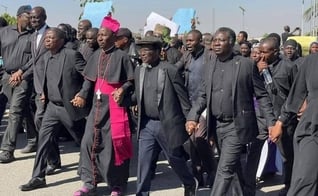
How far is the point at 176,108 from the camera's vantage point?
5.38m

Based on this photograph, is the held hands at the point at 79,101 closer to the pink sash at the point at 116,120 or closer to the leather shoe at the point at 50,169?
the pink sash at the point at 116,120

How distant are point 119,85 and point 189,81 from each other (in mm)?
1413

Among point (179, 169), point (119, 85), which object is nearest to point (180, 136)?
point (179, 169)

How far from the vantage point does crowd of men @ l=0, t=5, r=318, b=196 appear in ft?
15.7

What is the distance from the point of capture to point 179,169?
550 centimetres

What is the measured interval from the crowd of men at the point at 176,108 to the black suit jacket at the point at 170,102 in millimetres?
11

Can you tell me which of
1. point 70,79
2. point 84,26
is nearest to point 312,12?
point 84,26

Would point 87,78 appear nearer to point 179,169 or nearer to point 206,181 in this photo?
point 179,169

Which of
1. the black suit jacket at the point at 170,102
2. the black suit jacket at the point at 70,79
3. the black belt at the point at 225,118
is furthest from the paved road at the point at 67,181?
the black belt at the point at 225,118

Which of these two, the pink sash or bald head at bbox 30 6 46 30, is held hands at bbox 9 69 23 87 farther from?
the pink sash

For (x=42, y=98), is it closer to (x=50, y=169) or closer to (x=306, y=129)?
(x=50, y=169)

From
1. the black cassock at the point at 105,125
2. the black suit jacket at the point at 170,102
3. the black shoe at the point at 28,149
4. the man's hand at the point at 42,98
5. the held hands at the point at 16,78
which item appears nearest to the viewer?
the black suit jacket at the point at 170,102

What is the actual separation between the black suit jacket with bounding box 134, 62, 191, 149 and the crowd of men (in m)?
0.01

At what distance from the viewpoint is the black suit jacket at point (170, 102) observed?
5316 millimetres
